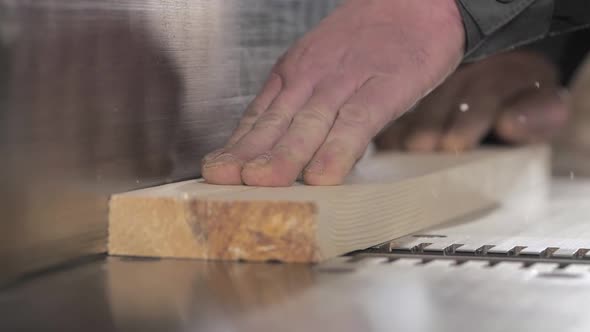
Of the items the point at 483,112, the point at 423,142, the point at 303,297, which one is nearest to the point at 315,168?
the point at 303,297

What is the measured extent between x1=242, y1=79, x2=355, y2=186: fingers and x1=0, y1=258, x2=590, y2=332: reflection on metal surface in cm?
13

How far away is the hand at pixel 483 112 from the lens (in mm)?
1629

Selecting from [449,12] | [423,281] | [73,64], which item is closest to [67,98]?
[73,64]

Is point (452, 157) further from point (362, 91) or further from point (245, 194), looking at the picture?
point (245, 194)

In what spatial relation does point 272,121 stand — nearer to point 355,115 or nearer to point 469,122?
point 355,115

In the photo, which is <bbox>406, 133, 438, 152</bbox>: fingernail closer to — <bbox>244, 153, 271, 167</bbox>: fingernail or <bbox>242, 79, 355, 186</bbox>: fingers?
<bbox>242, 79, 355, 186</bbox>: fingers

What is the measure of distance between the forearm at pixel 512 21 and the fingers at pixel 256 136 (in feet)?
0.79

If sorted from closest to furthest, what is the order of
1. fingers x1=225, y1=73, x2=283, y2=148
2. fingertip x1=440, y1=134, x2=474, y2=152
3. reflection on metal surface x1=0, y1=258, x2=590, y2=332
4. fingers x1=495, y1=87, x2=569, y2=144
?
1. reflection on metal surface x1=0, y1=258, x2=590, y2=332
2. fingers x1=225, y1=73, x2=283, y2=148
3. fingertip x1=440, y1=134, x2=474, y2=152
4. fingers x1=495, y1=87, x2=569, y2=144

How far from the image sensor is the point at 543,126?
1715 mm

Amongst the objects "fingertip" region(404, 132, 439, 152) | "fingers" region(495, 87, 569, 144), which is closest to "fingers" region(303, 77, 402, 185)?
"fingertip" region(404, 132, 439, 152)

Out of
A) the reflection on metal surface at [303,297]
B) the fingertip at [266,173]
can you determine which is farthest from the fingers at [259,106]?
the reflection on metal surface at [303,297]

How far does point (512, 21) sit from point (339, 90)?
1.02 ft

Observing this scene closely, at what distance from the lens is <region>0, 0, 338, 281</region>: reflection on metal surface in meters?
0.85

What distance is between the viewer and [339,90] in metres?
1.12
